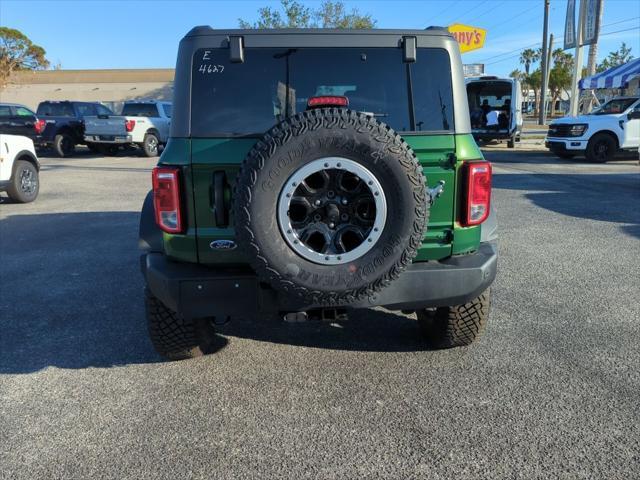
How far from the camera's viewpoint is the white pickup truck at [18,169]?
8.89 metres

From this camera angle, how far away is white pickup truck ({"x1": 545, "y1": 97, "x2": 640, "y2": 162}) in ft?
48.9

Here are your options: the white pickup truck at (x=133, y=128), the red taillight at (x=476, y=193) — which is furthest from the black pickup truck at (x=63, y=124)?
the red taillight at (x=476, y=193)

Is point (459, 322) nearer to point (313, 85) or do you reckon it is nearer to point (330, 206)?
point (330, 206)

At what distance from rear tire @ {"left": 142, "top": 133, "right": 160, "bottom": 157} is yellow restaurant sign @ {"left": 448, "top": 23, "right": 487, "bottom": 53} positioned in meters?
19.6

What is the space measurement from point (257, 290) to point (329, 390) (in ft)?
2.61

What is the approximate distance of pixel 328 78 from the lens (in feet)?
9.81

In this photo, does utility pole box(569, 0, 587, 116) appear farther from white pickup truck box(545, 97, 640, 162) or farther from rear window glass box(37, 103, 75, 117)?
rear window glass box(37, 103, 75, 117)

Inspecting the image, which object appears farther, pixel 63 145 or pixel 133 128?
pixel 63 145

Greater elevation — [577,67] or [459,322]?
[577,67]

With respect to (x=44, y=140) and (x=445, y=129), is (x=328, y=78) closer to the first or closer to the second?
(x=445, y=129)

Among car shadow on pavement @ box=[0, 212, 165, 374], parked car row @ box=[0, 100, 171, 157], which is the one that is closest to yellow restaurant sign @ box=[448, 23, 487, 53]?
parked car row @ box=[0, 100, 171, 157]

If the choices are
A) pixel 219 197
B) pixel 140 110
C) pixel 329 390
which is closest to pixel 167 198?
pixel 219 197

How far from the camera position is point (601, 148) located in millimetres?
15383

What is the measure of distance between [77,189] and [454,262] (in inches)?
409
